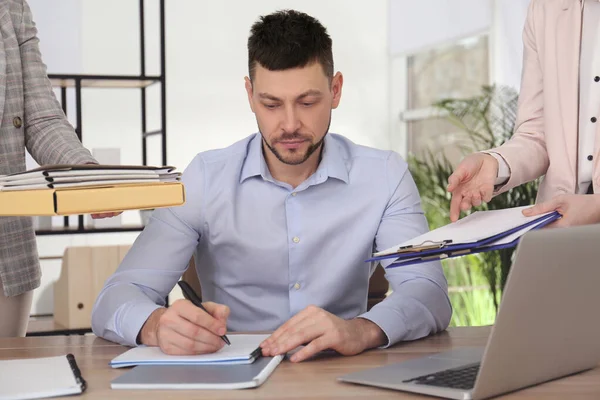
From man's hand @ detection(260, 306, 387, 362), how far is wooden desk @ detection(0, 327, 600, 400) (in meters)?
0.02

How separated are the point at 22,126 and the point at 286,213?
26.5 inches

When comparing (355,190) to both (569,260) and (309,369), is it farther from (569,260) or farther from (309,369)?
(569,260)

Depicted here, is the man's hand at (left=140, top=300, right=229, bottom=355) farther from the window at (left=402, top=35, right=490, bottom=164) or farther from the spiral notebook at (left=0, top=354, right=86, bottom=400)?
the window at (left=402, top=35, right=490, bottom=164)

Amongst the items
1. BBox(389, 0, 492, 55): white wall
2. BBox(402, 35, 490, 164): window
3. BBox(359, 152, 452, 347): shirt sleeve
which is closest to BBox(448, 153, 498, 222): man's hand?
BBox(359, 152, 452, 347): shirt sleeve

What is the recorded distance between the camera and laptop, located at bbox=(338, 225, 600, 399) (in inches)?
41.0

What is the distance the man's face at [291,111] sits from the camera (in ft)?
6.21

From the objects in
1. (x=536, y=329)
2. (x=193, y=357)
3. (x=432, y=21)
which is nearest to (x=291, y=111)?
(x=193, y=357)

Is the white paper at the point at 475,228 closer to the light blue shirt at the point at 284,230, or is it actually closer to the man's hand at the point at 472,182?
the man's hand at the point at 472,182

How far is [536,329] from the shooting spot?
1117 mm

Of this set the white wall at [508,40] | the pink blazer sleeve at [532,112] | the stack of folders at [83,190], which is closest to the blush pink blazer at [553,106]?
the pink blazer sleeve at [532,112]

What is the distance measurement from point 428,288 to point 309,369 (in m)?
0.53

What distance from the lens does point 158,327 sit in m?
1.49

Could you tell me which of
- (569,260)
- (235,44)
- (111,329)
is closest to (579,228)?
(569,260)

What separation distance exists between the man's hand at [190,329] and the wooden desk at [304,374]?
0.11 metres
